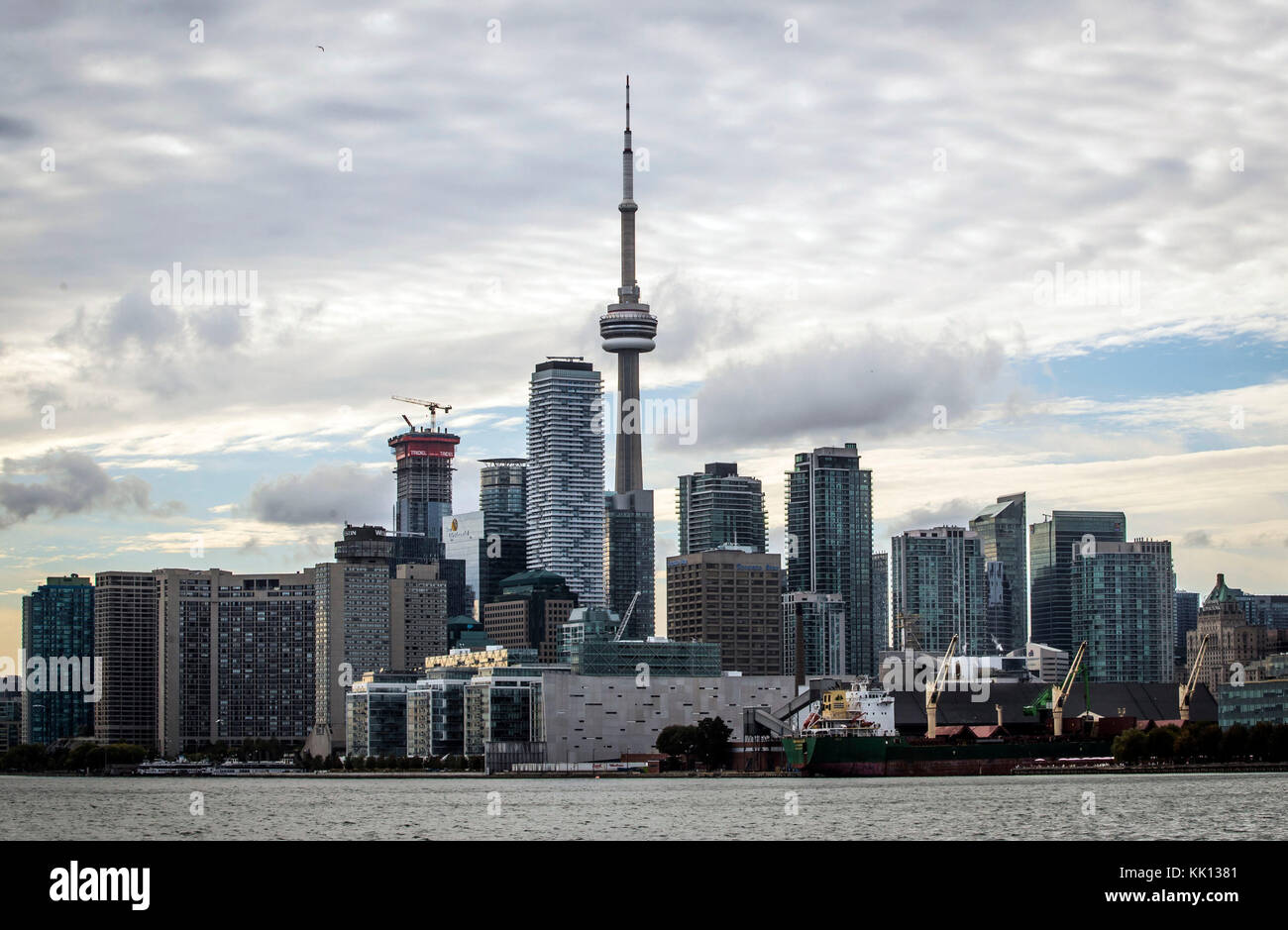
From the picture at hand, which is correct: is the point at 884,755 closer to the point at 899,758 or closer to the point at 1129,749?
the point at 899,758

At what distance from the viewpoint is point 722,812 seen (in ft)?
355

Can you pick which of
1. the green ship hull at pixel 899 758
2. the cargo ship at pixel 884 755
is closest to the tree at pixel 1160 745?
the cargo ship at pixel 884 755

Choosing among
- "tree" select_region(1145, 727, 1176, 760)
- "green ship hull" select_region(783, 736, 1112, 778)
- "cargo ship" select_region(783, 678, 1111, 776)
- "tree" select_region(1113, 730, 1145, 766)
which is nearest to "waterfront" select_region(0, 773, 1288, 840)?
"green ship hull" select_region(783, 736, 1112, 778)

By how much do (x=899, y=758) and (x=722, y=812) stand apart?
8317 cm

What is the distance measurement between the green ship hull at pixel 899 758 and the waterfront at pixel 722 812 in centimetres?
1038

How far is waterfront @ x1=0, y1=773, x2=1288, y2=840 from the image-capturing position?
84.3m

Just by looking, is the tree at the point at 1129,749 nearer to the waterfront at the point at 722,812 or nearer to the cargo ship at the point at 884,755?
the cargo ship at the point at 884,755

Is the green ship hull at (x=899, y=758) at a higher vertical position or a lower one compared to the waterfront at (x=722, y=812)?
lower

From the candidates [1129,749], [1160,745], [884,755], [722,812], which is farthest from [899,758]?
[722,812]

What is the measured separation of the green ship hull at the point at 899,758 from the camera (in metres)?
187

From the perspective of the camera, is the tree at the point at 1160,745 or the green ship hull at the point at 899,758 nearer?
the green ship hull at the point at 899,758

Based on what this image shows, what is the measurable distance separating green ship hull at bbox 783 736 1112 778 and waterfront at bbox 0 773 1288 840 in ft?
34.0
